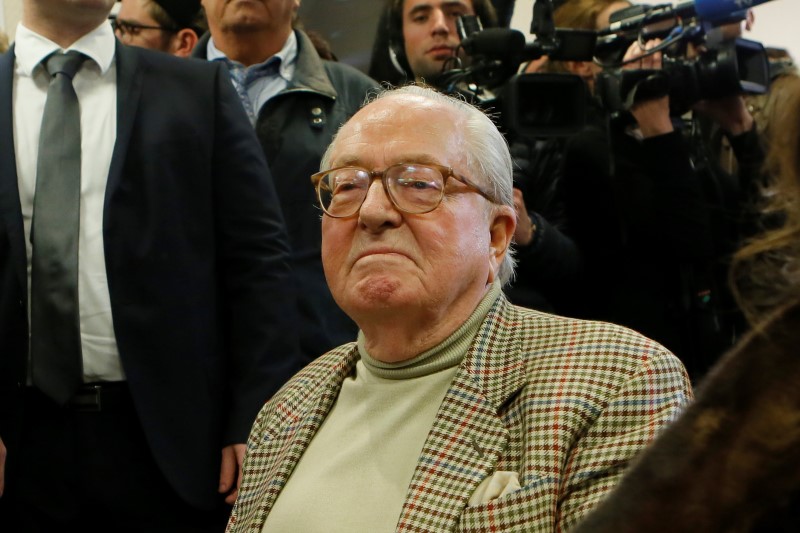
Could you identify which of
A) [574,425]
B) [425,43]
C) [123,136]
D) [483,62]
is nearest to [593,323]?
[574,425]

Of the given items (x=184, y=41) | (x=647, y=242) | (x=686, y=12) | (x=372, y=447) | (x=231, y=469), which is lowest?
(x=231, y=469)

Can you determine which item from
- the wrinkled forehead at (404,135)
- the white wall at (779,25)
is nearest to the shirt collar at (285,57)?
the wrinkled forehead at (404,135)

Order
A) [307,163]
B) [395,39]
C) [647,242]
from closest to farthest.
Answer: [307,163] → [647,242] → [395,39]

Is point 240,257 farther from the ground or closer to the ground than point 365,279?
closer to the ground

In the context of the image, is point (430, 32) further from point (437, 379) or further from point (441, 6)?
point (437, 379)

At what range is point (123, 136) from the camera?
2324 mm

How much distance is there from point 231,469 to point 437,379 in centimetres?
74

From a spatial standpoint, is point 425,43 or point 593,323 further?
point 425,43

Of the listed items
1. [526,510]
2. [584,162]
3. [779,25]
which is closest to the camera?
[526,510]

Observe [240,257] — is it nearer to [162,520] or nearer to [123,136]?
[123,136]

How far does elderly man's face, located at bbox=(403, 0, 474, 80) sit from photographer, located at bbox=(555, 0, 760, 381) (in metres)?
0.49

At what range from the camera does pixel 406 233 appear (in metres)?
1.75

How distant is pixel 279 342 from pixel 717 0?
1233 millimetres

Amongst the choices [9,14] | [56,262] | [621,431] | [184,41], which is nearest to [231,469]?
[56,262]
